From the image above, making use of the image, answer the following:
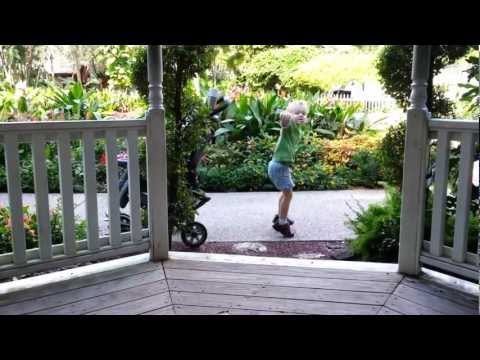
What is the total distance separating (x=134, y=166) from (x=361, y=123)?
17.8 feet

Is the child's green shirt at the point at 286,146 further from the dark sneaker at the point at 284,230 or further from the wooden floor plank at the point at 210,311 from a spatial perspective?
the wooden floor plank at the point at 210,311

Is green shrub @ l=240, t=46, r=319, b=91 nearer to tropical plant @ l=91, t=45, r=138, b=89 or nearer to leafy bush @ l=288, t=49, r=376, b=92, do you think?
leafy bush @ l=288, t=49, r=376, b=92

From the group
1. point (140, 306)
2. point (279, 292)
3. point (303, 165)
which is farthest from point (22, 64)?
point (279, 292)

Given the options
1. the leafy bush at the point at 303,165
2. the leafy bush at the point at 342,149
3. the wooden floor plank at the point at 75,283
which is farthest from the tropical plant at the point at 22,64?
the wooden floor plank at the point at 75,283

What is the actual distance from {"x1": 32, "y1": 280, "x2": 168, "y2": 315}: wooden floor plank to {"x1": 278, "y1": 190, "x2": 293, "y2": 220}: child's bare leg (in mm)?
1753

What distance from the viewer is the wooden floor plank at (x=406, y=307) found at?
2346 millimetres

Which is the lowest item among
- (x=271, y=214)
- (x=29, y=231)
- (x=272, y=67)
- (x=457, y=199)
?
(x=271, y=214)

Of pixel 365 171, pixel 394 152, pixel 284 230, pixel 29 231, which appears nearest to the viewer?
pixel 29 231

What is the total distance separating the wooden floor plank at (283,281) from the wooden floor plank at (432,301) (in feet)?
0.22

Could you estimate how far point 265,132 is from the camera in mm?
7098

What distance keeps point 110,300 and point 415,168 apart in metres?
1.78

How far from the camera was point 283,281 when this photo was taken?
2723 mm

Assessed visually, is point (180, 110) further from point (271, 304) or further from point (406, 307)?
point (406, 307)

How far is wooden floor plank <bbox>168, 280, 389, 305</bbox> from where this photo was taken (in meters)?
2.50
